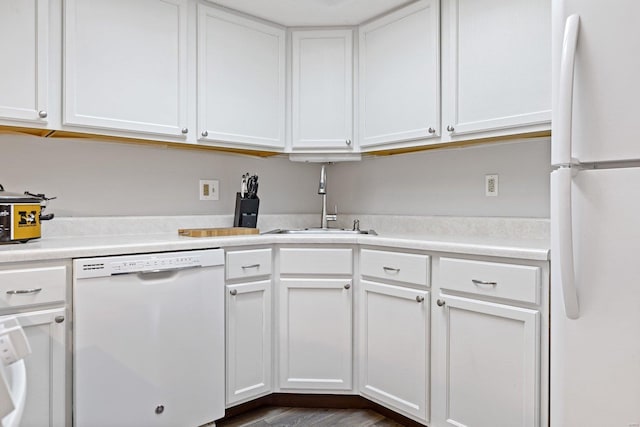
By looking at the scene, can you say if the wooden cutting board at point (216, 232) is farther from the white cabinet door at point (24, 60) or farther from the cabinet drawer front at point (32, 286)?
the white cabinet door at point (24, 60)

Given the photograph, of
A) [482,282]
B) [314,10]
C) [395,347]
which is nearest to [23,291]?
[395,347]

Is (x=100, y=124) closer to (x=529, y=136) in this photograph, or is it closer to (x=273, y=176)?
(x=273, y=176)

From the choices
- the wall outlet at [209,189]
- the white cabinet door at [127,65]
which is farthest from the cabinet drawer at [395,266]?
the white cabinet door at [127,65]

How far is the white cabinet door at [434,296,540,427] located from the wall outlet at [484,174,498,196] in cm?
70

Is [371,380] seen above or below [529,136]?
below

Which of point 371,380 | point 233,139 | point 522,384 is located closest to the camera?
point 522,384

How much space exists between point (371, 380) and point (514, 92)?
4.81 ft

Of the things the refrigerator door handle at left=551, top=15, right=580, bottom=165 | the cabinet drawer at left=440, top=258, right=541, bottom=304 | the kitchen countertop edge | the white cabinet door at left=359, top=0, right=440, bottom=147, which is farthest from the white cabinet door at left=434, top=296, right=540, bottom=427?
the white cabinet door at left=359, top=0, right=440, bottom=147

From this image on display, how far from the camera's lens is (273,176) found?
111 inches

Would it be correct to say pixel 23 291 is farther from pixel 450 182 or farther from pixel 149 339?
pixel 450 182

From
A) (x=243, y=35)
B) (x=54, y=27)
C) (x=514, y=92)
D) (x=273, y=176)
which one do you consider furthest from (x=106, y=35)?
(x=514, y=92)

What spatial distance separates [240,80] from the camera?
7.69ft

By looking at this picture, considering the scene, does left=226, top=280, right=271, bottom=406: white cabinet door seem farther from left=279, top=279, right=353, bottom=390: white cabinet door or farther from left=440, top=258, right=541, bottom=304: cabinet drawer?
left=440, top=258, right=541, bottom=304: cabinet drawer

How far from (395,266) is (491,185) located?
69 centimetres
